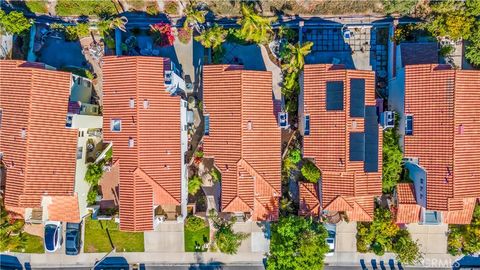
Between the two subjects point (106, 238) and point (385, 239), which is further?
point (106, 238)

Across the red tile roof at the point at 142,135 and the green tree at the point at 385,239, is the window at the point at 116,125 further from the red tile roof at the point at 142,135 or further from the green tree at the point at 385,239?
the green tree at the point at 385,239

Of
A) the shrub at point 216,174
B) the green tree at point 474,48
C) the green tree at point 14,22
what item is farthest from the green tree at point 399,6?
the green tree at point 14,22

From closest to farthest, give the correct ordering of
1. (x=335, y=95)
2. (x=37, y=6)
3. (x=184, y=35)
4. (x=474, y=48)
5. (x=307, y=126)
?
(x=335, y=95), (x=307, y=126), (x=474, y=48), (x=184, y=35), (x=37, y=6)

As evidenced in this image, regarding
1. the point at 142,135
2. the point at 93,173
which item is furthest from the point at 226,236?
the point at 93,173

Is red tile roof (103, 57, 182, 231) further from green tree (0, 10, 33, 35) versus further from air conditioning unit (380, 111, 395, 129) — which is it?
air conditioning unit (380, 111, 395, 129)

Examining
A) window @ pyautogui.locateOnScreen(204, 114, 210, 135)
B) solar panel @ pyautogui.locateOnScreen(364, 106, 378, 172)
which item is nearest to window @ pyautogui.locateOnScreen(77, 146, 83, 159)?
window @ pyautogui.locateOnScreen(204, 114, 210, 135)

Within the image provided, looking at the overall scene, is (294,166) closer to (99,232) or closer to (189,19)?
(189,19)

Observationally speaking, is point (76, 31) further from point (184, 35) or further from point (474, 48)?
point (474, 48)
